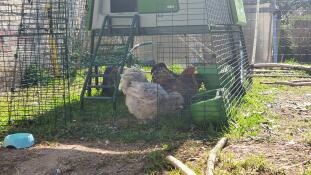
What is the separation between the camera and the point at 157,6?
6.19 meters

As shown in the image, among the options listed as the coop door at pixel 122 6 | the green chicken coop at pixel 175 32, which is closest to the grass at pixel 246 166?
the green chicken coop at pixel 175 32

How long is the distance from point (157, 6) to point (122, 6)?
102 centimetres

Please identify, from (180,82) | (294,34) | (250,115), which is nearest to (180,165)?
(250,115)

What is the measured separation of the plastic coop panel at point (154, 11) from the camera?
625cm

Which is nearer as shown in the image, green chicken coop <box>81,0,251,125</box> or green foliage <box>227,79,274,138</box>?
green foliage <box>227,79,274,138</box>

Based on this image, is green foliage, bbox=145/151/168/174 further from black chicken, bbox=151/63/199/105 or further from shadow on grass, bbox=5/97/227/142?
black chicken, bbox=151/63/199/105

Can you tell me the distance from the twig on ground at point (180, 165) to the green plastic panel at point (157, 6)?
115 inches

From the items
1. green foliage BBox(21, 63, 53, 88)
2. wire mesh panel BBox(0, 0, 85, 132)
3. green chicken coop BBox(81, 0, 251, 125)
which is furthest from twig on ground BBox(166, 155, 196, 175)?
green foliage BBox(21, 63, 53, 88)

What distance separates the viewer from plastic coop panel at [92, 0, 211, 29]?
625 centimetres

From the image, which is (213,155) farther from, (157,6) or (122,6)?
(122,6)

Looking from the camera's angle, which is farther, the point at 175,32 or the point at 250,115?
the point at 175,32

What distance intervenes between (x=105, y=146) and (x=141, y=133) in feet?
1.69

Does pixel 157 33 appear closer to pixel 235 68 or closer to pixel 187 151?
pixel 235 68

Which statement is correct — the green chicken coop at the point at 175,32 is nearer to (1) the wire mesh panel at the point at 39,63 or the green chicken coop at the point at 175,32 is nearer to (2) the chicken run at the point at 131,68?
(2) the chicken run at the point at 131,68
